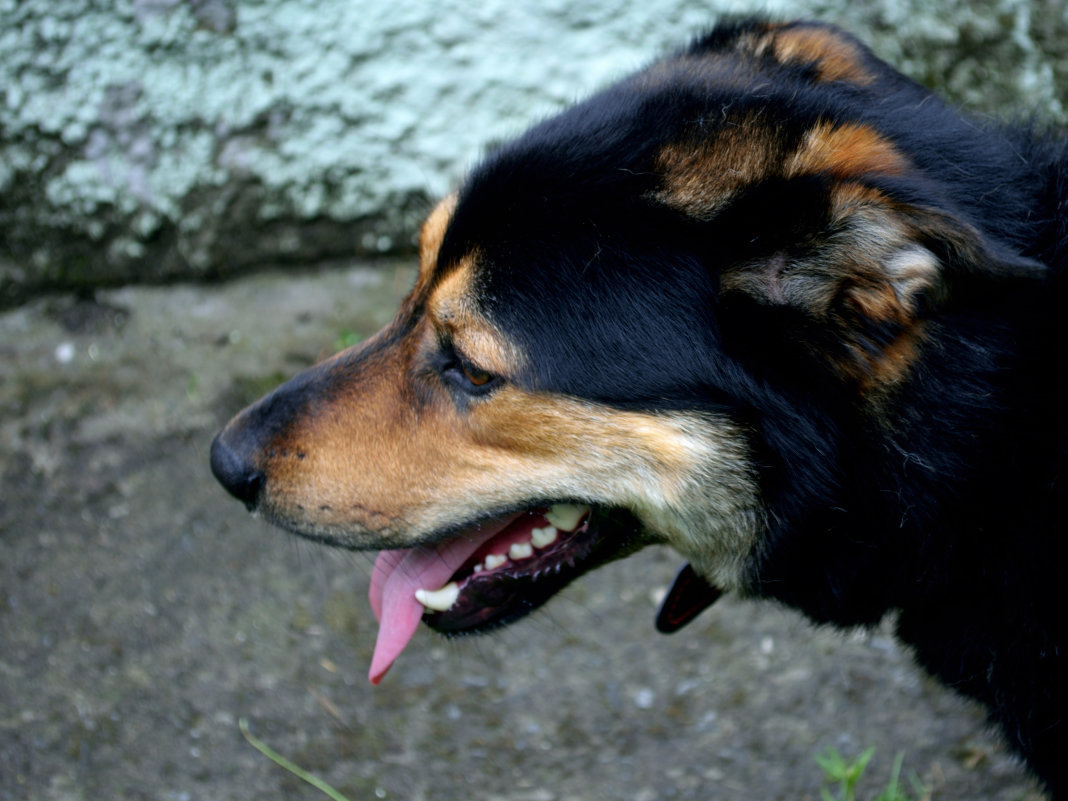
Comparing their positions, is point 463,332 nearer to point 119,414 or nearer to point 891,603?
point 891,603

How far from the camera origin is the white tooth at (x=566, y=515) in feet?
7.71

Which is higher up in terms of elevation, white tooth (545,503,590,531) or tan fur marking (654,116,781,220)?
tan fur marking (654,116,781,220)

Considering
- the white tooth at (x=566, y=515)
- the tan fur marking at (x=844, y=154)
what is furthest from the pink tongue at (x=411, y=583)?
the tan fur marking at (x=844, y=154)

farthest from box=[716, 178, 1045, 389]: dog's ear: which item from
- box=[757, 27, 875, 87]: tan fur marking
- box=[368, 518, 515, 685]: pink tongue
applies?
box=[368, 518, 515, 685]: pink tongue

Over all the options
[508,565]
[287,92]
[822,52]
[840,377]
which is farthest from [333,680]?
[287,92]

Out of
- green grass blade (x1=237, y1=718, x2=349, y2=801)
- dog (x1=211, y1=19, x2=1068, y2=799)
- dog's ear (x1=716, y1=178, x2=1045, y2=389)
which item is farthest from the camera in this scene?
green grass blade (x1=237, y1=718, x2=349, y2=801)

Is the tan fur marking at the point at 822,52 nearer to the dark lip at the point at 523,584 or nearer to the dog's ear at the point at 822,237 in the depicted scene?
the dog's ear at the point at 822,237

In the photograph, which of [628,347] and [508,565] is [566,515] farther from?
[628,347]

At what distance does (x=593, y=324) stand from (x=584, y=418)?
0.72 ft

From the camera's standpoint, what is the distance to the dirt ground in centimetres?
284

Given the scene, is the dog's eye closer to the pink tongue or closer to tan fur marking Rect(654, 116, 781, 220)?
the pink tongue

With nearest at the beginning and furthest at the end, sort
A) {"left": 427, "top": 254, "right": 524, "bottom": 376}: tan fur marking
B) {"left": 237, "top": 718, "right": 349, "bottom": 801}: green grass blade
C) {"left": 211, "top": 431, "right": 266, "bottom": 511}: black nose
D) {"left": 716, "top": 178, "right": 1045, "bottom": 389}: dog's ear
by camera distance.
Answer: {"left": 716, "top": 178, "right": 1045, "bottom": 389}: dog's ear < {"left": 427, "top": 254, "right": 524, "bottom": 376}: tan fur marking < {"left": 211, "top": 431, "right": 266, "bottom": 511}: black nose < {"left": 237, "top": 718, "right": 349, "bottom": 801}: green grass blade

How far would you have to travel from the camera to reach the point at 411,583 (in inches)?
97.3

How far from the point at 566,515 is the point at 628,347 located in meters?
0.51
